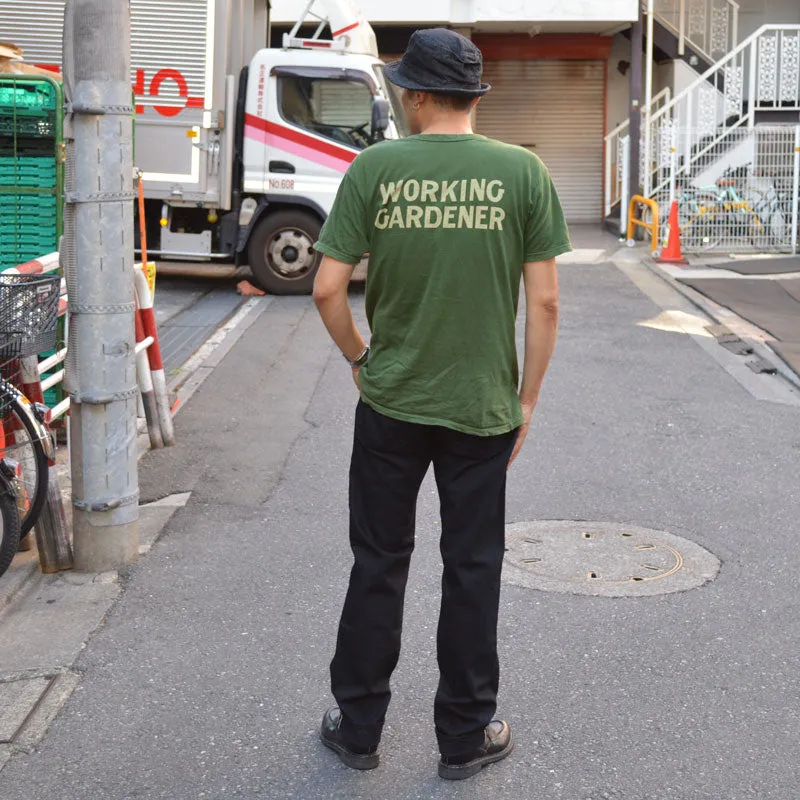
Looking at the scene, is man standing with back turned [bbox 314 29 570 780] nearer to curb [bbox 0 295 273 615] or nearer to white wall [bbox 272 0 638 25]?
curb [bbox 0 295 273 615]

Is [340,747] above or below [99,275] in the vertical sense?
below

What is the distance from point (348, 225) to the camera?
10.7ft

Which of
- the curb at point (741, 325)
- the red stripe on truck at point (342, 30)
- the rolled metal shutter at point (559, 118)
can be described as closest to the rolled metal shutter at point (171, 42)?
the red stripe on truck at point (342, 30)

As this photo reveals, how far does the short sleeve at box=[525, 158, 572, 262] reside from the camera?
326cm

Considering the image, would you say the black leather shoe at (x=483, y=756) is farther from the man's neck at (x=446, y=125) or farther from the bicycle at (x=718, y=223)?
the bicycle at (x=718, y=223)

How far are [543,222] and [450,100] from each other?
395 mm

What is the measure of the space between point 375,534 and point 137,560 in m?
2.11

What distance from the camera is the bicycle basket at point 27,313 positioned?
15.4 feet

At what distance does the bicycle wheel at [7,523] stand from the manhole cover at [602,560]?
194cm

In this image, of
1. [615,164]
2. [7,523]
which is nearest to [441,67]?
[7,523]

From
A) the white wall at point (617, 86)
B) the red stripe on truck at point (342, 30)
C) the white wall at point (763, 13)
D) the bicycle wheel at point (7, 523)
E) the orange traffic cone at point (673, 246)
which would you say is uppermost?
the white wall at point (763, 13)

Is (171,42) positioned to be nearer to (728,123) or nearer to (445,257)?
(728,123)

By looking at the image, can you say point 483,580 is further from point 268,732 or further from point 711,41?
point 711,41

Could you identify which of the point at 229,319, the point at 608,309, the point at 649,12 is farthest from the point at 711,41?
the point at 229,319
